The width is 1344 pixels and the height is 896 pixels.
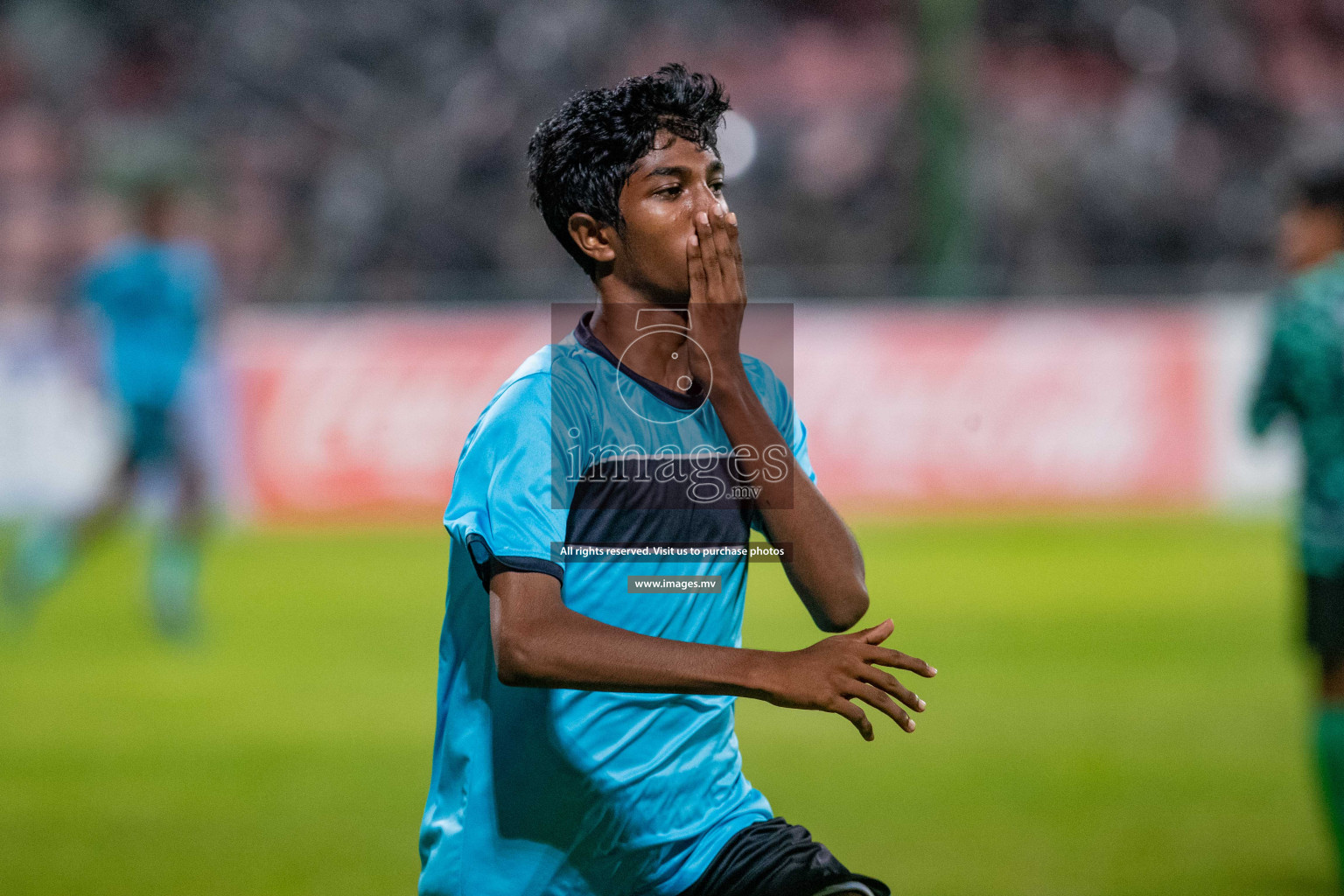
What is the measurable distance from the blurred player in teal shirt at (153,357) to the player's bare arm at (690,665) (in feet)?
20.2

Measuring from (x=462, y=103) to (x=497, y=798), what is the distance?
46.2 ft

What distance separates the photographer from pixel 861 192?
15188 millimetres

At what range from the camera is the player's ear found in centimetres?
195

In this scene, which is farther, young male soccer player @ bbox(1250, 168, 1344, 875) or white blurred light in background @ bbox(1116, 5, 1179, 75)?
white blurred light in background @ bbox(1116, 5, 1179, 75)

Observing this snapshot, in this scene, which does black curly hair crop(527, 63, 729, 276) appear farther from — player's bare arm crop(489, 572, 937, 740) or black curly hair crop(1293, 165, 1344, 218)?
black curly hair crop(1293, 165, 1344, 218)

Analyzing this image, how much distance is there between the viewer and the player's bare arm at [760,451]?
6.04 ft

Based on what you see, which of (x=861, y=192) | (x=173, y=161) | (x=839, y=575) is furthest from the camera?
(x=861, y=192)

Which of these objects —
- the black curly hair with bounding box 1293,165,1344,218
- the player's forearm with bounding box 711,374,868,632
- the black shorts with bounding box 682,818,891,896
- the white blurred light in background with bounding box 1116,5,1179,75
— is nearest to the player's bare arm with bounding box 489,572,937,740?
the player's forearm with bounding box 711,374,868,632

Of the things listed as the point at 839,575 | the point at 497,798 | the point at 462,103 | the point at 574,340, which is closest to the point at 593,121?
the point at 574,340

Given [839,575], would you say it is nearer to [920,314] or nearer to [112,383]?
[112,383]

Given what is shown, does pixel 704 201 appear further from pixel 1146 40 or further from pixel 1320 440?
pixel 1146 40

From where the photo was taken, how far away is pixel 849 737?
5551 millimetres

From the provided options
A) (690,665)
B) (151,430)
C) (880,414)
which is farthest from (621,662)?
(880,414)

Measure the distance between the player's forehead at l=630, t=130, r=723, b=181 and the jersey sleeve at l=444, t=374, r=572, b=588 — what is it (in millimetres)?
289
